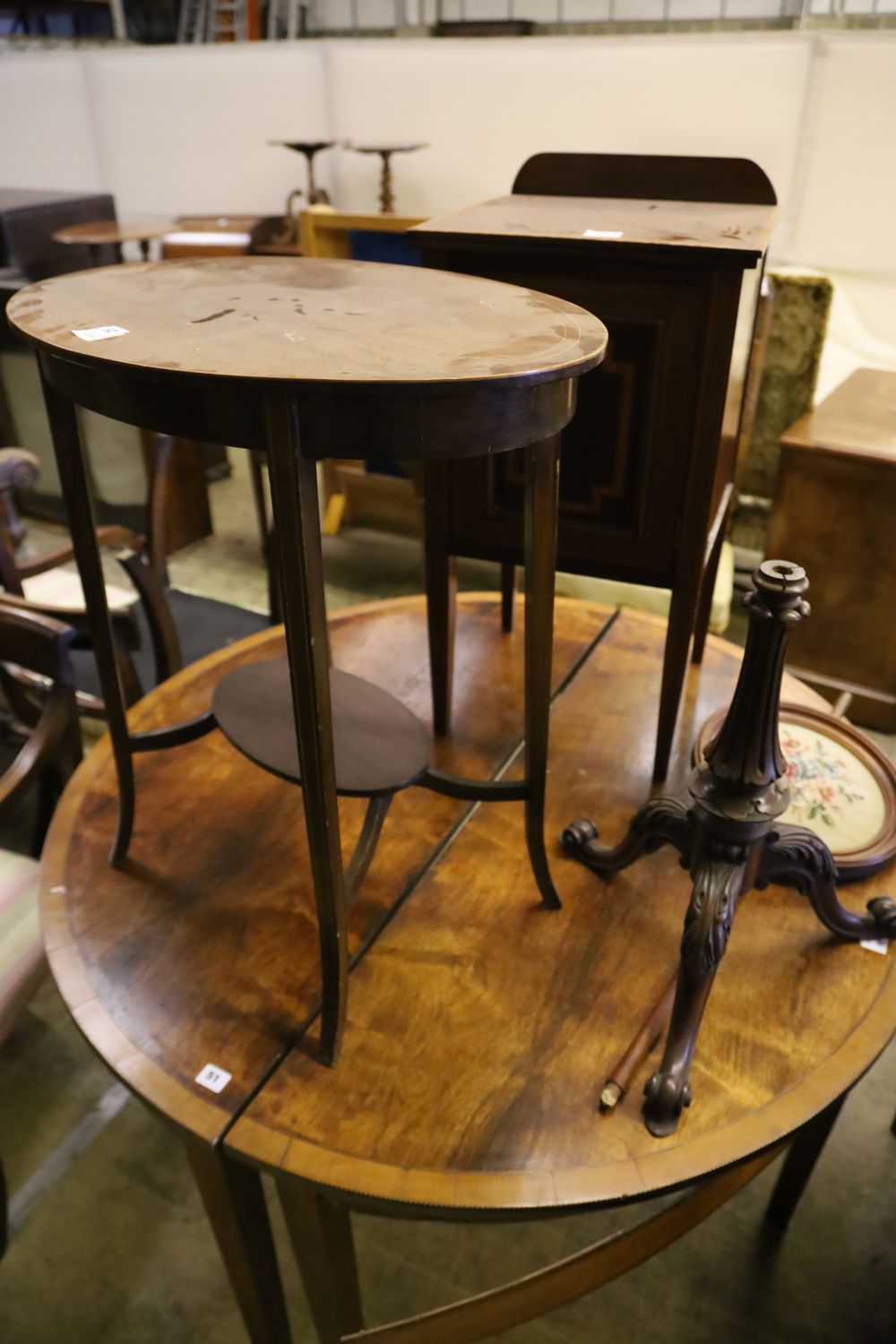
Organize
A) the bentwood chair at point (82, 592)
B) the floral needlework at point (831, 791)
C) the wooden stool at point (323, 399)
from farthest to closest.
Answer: the bentwood chair at point (82, 592), the floral needlework at point (831, 791), the wooden stool at point (323, 399)

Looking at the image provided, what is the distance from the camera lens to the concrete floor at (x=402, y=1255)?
4.52 ft

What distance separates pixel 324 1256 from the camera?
3.45 feet

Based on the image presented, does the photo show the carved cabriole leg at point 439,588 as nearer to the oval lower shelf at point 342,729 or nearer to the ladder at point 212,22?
the oval lower shelf at point 342,729

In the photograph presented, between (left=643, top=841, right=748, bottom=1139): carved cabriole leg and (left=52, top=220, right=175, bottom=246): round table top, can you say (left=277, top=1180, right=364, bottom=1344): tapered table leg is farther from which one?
(left=52, top=220, right=175, bottom=246): round table top

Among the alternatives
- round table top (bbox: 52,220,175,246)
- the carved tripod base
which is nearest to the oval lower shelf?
the carved tripod base

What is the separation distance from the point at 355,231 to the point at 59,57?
2.45 meters

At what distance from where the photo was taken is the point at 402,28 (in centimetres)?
478

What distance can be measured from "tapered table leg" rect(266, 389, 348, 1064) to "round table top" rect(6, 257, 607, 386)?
0.23ft

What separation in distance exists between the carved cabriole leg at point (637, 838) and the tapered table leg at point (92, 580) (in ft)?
1.91

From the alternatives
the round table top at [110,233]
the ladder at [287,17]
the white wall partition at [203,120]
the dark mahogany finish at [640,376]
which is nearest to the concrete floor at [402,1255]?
the dark mahogany finish at [640,376]

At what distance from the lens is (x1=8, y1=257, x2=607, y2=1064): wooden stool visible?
2.45 feet

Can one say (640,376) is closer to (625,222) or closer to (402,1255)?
(625,222)

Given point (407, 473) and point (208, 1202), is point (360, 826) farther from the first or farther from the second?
point (407, 473)

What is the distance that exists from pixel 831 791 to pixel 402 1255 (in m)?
0.95
